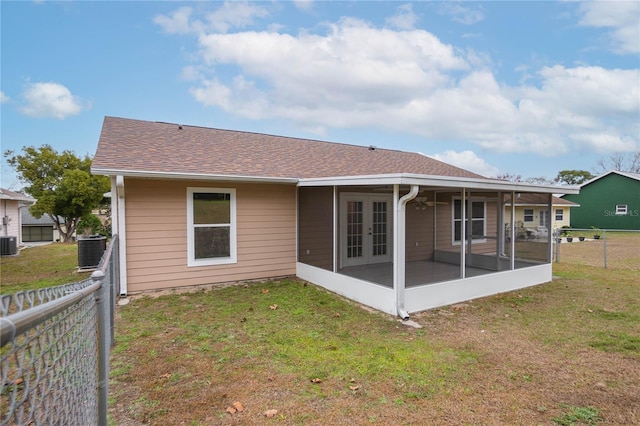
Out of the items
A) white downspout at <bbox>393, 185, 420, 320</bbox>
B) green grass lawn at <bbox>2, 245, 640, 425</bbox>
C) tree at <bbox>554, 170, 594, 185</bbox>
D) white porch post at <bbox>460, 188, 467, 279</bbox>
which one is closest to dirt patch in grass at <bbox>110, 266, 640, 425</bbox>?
green grass lawn at <bbox>2, 245, 640, 425</bbox>

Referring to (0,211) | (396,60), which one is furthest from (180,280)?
(0,211)

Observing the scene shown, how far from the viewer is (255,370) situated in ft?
12.4

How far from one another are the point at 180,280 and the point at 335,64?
11006 millimetres

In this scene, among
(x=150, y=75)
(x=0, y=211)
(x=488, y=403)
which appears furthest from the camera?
(x=0, y=211)

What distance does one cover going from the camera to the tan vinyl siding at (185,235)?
6.89m

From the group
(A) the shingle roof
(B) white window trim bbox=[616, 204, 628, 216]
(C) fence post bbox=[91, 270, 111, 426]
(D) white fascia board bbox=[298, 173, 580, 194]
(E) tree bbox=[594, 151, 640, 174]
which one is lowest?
(C) fence post bbox=[91, 270, 111, 426]

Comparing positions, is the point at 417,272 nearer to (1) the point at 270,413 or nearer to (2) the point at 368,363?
(2) the point at 368,363

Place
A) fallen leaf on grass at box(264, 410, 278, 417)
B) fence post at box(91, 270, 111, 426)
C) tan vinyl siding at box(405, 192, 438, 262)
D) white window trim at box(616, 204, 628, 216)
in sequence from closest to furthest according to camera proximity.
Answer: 1. fence post at box(91, 270, 111, 426)
2. fallen leaf on grass at box(264, 410, 278, 417)
3. tan vinyl siding at box(405, 192, 438, 262)
4. white window trim at box(616, 204, 628, 216)

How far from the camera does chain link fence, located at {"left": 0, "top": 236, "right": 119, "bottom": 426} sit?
3.10 ft

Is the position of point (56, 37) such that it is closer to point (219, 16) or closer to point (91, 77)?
point (91, 77)

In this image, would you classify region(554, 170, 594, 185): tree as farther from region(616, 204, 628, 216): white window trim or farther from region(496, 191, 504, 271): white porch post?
region(496, 191, 504, 271): white porch post

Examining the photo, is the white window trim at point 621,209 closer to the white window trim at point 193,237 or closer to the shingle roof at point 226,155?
the shingle roof at point 226,155

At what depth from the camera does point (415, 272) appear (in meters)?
Result: 8.22

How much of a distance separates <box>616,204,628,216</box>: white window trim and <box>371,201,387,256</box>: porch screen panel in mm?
26475
